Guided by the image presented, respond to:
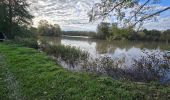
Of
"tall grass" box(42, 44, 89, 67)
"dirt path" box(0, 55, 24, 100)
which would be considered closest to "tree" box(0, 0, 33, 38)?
"tall grass" box(42, 44, 89, 67)

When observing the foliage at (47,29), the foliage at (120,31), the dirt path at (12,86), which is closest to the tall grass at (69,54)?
the foliage at (120,31)

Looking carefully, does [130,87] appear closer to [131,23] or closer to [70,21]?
[131,23]

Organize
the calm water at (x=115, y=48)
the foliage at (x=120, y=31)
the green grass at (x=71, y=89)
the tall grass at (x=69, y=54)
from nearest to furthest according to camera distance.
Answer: the green grass at (x=71, y=89) → the foliage at (x=120, y=31) → the tall grass at (x=69, y=54) → the calm water at (x=115, y=48)

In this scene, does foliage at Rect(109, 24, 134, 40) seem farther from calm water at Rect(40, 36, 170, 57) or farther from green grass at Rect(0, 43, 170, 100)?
calm water at Rect(40, 36, 170, 57)

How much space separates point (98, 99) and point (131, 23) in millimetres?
5197

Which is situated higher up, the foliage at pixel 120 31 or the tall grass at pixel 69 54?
Result: the foliage at pixel 120 31

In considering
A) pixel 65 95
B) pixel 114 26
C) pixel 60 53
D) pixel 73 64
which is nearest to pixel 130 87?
pixel 65 95

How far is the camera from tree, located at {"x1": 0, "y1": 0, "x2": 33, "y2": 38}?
48188 mm

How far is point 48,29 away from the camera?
9344cm

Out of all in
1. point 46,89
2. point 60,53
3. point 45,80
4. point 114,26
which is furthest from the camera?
point 60,53

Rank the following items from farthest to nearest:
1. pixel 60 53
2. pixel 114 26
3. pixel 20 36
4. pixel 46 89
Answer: pixel 20 36
pixel 60 53
pixel 114 26
pixel 46 89

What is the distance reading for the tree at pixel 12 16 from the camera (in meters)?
48.2

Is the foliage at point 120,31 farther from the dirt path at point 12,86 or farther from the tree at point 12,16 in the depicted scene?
the tree at point 12,16

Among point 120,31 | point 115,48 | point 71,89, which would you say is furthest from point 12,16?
point 71,89
